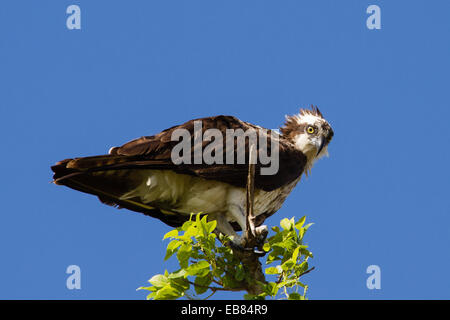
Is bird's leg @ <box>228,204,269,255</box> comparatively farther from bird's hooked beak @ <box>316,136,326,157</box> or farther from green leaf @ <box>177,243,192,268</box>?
bird's hooked beak @ <box>316,136,326,157</box>

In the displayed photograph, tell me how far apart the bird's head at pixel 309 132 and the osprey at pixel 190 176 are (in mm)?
44

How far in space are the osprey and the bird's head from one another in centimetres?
4

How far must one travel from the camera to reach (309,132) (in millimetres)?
9617

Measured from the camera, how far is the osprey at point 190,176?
8.42 m

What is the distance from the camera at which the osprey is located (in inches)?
332

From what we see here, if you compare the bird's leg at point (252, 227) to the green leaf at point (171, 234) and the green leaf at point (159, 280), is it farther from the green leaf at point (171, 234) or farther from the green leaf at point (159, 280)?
the green leaf at point (159, 280)

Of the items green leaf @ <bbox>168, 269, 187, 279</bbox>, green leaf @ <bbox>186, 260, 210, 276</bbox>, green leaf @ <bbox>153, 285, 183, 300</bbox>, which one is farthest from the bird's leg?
green leaf @ <bbox>153, 285, 183, 300</bbox>

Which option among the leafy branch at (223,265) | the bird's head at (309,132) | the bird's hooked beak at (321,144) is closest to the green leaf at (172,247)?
the leafy branch at (223,265)

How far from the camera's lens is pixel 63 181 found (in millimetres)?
8508
